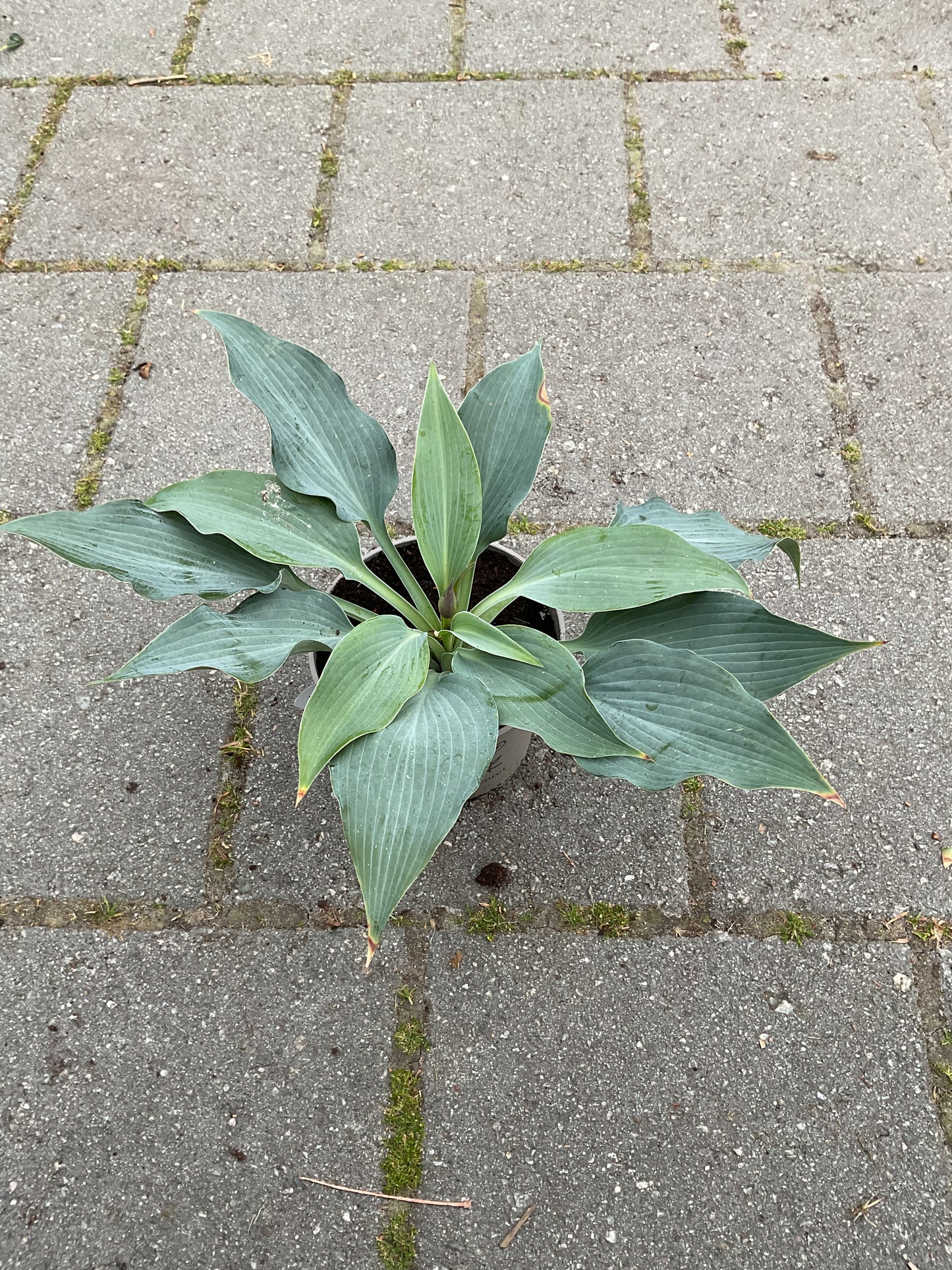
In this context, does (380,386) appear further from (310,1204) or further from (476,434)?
(310,1204)

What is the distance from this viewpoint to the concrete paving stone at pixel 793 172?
2.30 m

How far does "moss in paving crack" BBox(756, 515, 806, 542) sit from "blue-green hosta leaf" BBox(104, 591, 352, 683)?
1.00 m

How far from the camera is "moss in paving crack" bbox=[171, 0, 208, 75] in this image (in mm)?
2672

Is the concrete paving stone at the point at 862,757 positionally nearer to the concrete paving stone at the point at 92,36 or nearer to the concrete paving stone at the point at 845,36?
the concrete paving stone at the point at 845,36

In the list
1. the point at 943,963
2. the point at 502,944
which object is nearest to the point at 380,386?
the point at 502,944

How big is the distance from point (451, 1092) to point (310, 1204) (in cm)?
24

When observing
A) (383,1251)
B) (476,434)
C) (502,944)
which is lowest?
(383,1251)

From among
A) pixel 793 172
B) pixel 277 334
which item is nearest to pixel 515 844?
pixel 277 334

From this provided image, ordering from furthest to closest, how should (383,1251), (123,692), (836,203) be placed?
(836,203)
(123,692)
(383,1251)

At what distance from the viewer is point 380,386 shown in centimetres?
206

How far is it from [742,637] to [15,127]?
251 cm

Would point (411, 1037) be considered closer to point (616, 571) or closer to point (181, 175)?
point (616, 571)

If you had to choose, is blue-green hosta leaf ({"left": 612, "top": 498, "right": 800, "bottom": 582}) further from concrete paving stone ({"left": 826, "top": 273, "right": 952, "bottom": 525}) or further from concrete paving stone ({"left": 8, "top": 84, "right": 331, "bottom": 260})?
concrete paving stone ({"left": 8, "top": 84, "right": 331, "bottom": 260})

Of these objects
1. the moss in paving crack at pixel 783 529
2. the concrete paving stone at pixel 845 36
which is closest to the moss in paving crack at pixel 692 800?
the moss in paving crack at pixel 783 529
